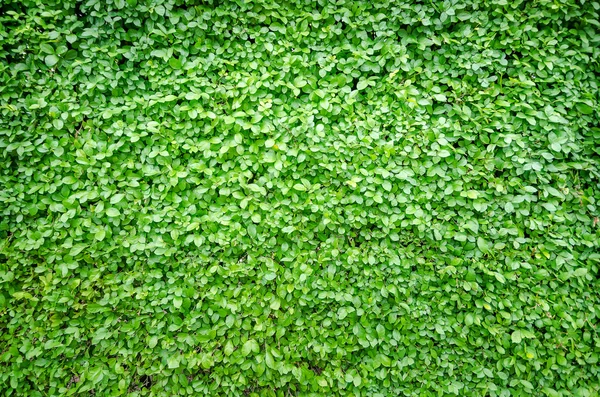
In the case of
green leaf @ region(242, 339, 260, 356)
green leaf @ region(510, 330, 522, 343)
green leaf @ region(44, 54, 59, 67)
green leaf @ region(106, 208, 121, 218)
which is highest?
green leaf @ region(44, 54, 59, 67)

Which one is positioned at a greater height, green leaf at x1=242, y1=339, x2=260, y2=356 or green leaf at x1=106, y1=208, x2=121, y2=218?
green leaf at x1=106, y1=208, x2=121, y2=218

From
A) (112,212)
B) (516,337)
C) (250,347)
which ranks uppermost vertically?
(112,212)

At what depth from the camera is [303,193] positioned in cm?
217

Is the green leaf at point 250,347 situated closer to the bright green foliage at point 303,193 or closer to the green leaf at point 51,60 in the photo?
the bright green foliage at point 303,193

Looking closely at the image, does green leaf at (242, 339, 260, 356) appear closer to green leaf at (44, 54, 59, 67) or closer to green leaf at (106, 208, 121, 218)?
green leaf at (106, 208, 121, 218)

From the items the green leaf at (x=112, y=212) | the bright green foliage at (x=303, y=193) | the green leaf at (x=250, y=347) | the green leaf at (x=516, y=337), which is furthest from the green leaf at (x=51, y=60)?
the green leaf at (x=516, y=337)

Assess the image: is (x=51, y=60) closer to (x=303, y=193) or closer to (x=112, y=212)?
(x=112, y=212)

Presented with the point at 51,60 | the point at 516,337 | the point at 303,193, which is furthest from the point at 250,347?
the point at 51,60

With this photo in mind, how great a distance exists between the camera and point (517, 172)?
2.11 metres

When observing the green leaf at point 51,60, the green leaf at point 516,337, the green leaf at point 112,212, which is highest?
the green leaf at point 51,60

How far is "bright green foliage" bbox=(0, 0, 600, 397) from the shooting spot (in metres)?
2.11

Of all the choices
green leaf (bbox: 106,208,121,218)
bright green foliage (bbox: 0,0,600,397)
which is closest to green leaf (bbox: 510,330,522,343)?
bright green foliage (bbox: 0,0,600,397)

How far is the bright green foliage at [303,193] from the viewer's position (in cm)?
211

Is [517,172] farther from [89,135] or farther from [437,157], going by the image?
[89,135]
